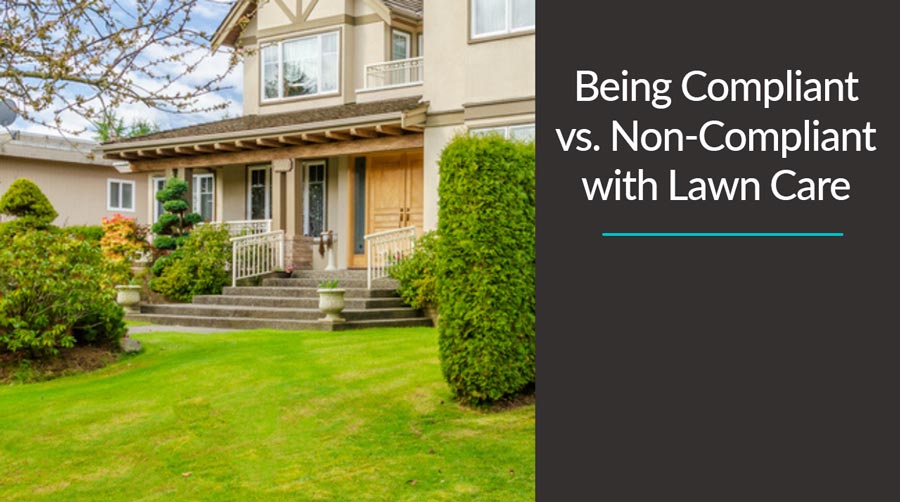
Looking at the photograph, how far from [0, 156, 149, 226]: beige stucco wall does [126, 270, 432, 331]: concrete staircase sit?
15011 mm

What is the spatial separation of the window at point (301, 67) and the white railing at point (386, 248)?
558 cm

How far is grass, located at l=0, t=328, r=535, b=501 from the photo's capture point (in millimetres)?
6203

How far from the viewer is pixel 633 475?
3.32 m

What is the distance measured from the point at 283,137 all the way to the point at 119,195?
54.9 feet

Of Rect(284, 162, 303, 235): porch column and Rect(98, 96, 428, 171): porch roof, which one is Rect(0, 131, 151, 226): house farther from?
Rect(284, 162, 303, 235): porch column

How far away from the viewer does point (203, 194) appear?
24.0 m

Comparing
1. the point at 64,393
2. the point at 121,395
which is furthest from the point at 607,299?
the point at 64,393

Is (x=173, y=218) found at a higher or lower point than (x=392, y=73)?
lower

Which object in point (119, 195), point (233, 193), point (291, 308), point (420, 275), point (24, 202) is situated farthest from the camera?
point (119, 195)

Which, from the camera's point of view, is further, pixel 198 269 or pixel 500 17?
pixel 198 269

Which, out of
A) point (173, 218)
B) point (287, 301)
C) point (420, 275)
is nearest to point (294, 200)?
point (173, 218)

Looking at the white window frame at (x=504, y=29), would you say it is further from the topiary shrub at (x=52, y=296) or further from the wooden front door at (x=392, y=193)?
the topiary shrub at (x=52, y=296)

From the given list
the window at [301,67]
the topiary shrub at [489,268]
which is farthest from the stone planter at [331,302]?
the window at [301,67]

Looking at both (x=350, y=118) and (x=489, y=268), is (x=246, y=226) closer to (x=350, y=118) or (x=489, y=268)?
(x=350, y=118)
